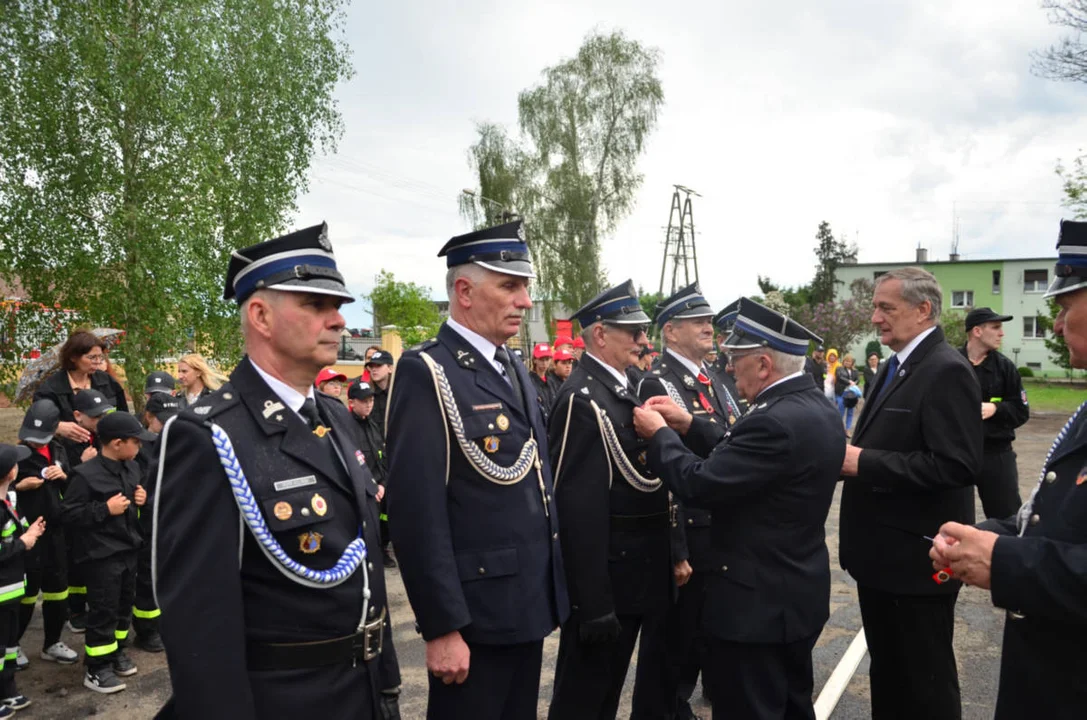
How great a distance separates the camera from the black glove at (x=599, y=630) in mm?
3184

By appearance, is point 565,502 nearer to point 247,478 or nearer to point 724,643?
point 724,643

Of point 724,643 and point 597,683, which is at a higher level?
point 724,643

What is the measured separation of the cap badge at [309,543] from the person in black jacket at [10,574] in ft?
11.7

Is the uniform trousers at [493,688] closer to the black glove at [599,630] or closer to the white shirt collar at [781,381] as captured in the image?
the black glove at [599,630]

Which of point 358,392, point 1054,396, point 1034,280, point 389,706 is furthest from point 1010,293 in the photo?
point 389,706

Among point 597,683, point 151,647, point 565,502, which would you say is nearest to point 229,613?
point 565,502

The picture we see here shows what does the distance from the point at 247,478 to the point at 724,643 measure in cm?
213

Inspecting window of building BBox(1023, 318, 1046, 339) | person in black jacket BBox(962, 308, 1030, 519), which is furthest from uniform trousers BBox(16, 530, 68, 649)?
window of building BBox(1023, 318, 1046, 339)

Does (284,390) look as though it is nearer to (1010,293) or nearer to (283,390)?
(283,390)

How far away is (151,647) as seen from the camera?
5.60m

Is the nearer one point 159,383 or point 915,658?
point 915,658

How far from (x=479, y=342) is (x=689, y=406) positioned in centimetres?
226

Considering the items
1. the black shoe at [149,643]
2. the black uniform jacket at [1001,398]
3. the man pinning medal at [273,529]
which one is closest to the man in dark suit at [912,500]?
the man pinning medal at [273,529]

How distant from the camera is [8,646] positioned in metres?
4.49
